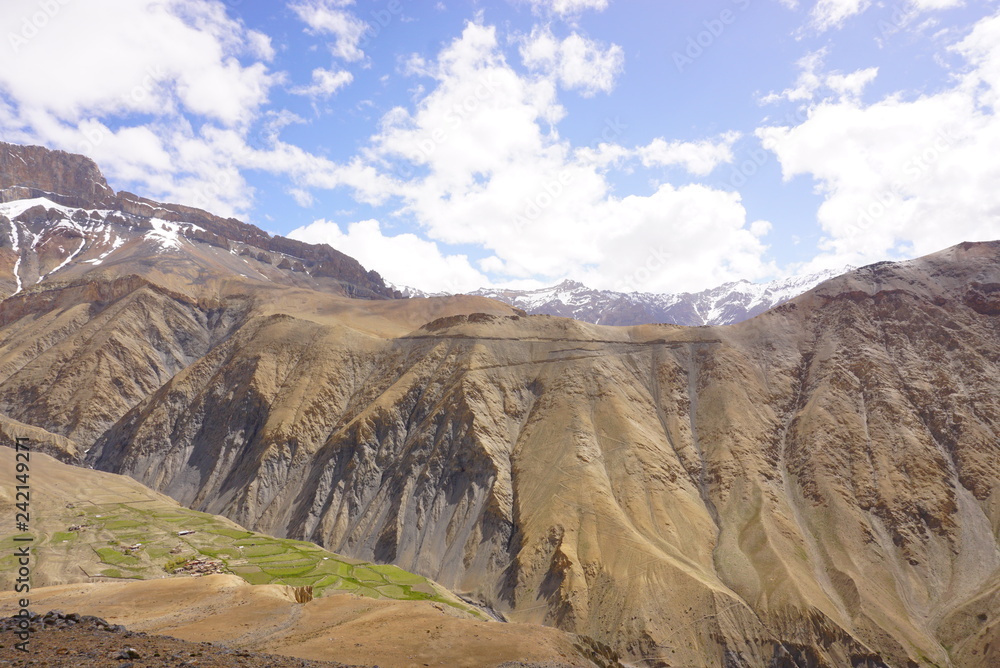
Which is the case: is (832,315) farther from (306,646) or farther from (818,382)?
(306,646)

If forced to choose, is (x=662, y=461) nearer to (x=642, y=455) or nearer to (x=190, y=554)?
(x=642, y=455)

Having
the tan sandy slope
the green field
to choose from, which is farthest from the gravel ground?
the green field

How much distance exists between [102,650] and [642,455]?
79059 millimetres

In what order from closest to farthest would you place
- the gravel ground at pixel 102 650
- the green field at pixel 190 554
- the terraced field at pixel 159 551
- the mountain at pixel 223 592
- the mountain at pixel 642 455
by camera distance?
the gravel ground at pixel 102 650 → the mountain at pixel 223 592 → the terraced field at pixel 159 551 → the green field at pixel 190 554 → the mountain at pixel 642 455

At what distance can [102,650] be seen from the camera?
22.7 metres

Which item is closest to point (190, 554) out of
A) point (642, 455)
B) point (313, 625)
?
point (313, 625)

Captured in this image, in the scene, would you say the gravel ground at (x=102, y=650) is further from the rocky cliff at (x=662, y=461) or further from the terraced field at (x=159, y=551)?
the rocky cliff at (x=662, y=461)

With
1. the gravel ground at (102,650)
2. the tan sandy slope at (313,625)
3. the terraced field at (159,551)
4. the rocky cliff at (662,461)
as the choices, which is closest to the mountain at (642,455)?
the rocky cliff at (662,461)

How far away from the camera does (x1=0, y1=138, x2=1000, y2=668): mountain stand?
6962 cm

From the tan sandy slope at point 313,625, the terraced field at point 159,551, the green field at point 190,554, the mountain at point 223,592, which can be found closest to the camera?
the tan sandy slope at point 313,625

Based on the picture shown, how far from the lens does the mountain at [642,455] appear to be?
6962 centimetres

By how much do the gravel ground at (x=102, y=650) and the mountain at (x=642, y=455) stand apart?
5150 centimetres

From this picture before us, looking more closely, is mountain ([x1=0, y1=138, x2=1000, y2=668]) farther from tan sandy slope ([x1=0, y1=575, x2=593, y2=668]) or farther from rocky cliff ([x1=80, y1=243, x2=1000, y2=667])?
tan sandy slope ([x1=0, y1=575, x2=593, y2=668])

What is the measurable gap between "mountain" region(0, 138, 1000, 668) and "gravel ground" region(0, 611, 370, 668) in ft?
169
